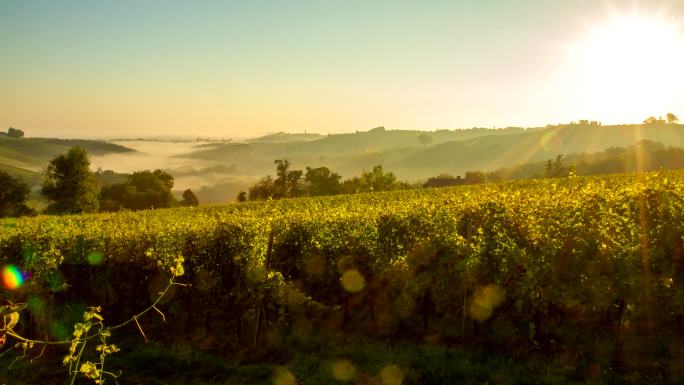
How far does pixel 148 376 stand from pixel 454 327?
7.28m

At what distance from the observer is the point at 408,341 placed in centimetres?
1150

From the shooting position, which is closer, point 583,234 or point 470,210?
point 583,234

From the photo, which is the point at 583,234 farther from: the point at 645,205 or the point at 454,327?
the point at 454,327

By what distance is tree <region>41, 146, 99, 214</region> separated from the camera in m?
66.6

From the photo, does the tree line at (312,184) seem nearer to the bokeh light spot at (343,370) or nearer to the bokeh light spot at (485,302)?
the bokeh light spot at (485,302)

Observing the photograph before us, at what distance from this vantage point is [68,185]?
6719 centimetres

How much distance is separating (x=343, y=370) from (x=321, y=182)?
68.8 m

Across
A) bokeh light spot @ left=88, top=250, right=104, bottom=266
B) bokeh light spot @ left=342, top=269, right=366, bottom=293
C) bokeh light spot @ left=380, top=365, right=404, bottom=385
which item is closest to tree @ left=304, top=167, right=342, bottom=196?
bokeh light spot @ left=88, top=250, right=104, bottom=266

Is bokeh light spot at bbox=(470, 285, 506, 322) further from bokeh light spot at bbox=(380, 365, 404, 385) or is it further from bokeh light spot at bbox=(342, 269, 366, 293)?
bokeh light spot at bbox=(342, 269, 366, 293)

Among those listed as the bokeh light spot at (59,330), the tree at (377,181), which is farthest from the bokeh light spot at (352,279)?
the tree at (377,181)

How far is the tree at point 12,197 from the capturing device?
2457 inches

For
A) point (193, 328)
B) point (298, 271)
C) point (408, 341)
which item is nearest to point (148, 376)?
point (193, 328)

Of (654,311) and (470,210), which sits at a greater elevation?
(470,210)

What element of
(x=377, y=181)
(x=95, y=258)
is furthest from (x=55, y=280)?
(x=377, y=181)
